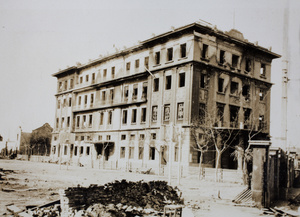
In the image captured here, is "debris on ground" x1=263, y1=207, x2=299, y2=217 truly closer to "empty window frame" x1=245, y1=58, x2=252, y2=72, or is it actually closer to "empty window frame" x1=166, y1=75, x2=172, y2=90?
"empty window frame" x1=166, y1=75, x2=172, y2=90

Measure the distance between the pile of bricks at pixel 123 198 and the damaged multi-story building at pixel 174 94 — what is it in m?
15.0

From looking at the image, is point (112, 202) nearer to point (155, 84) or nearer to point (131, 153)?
point (155, 84)

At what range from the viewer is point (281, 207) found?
40.3 feet

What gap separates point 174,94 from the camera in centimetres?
3278

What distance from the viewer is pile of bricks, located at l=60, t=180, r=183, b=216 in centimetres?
1009

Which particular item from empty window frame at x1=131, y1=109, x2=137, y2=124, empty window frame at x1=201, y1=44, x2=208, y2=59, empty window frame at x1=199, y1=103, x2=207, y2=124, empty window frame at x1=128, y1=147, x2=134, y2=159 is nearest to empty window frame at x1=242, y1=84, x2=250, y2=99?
empty window frame at x1=201, y1=44, x2=208, y2=59

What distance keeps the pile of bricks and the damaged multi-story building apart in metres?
15.0

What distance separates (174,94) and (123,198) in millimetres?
22553

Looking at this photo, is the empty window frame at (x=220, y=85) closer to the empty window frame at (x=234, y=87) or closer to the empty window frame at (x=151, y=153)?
the empty window frame at (x=234, y=87)

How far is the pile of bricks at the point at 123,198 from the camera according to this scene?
10.1 meters

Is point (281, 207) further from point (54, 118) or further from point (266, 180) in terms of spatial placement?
point (54, 118)

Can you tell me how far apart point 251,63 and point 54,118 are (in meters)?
33.2

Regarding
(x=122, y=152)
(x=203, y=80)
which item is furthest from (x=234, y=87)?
(x=122, y=152)

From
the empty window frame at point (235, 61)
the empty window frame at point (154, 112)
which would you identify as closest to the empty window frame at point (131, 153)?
the empty window frame at point (154, 112)
